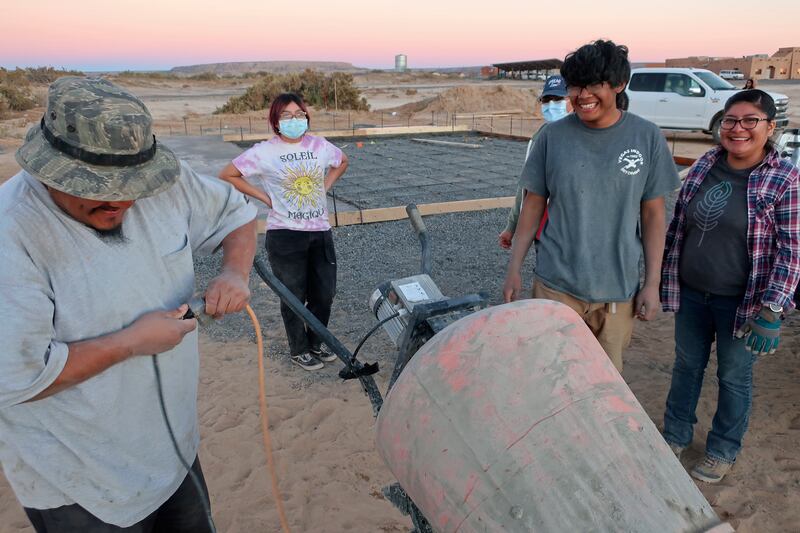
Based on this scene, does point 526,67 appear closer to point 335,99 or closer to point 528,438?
point 335,99

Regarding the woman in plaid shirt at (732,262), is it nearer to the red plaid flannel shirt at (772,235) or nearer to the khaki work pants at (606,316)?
the red plaid flannel shirt at (772,235)

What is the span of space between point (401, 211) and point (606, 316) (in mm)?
5352

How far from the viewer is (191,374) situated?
1844 mm

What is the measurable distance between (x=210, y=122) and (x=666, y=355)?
2118 centimetres

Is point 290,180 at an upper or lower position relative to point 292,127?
lower

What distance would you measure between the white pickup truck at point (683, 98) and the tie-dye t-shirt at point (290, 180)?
13754 mm

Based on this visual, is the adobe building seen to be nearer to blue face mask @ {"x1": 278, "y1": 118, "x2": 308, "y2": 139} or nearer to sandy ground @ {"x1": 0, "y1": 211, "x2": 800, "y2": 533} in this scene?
sandy ground @ {"x1": 0, "y1": 211, "x2": 800, "y2": 533}

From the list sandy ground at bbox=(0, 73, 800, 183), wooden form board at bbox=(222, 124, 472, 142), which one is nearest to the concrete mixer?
sandy ground at bbox=(0, 73, 800, 183)

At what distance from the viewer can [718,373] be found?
3.06 m

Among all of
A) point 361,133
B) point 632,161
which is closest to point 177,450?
point 632,161

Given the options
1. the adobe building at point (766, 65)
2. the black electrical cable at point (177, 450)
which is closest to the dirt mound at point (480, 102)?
the adobe building at point (766, 65)

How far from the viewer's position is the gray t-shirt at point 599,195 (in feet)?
8.54

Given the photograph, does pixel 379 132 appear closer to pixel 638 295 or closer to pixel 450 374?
pixel 638 295

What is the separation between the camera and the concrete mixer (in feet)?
3.80
